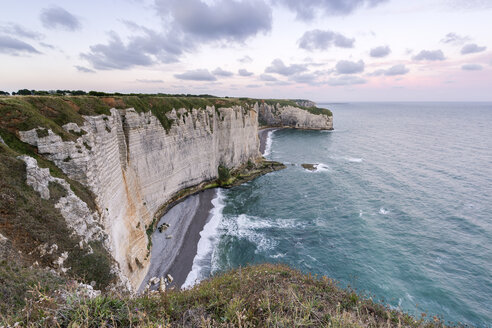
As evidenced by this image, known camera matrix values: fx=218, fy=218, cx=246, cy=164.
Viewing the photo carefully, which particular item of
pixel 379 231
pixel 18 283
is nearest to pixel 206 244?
pixel 18 283

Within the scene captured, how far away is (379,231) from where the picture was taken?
29.7 meters

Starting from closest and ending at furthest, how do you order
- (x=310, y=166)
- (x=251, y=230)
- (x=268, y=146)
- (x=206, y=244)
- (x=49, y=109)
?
(x=49, y=109) → (x=206, y=244) → (x=251, y=230) → (x=310, y=166) → (x=268, y=146)

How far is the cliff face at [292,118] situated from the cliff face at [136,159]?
82314 millimetres

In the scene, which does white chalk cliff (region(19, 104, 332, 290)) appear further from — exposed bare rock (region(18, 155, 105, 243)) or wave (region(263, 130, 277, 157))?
wave (region(263, 130, 277, 157))

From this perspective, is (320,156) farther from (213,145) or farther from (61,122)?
(61,122)

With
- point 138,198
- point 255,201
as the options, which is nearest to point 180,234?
point 138,198

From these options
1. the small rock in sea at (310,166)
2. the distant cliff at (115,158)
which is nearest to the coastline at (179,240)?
the distant cliff at (115,158)

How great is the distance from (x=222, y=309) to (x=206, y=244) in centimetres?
2364

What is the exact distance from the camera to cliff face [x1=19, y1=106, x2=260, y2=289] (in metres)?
16.4

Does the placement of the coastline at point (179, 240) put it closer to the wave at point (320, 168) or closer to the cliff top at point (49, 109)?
the cliff top at point (49, 109)

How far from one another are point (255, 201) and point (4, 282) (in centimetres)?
3461

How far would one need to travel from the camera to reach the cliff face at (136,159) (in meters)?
16.4

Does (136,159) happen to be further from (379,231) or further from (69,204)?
(379,231)

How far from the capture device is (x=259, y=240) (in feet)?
95.0
